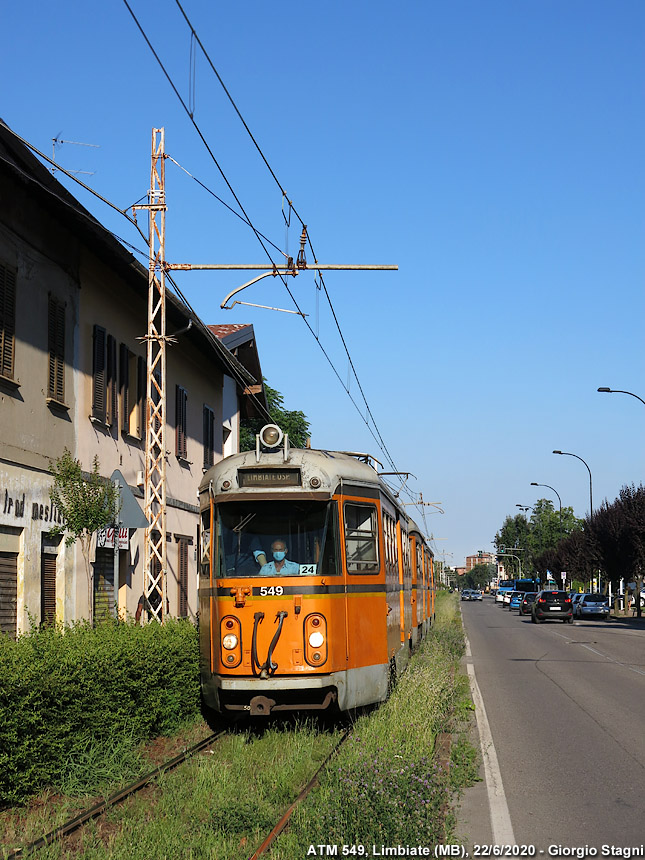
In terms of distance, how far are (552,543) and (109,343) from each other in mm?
102239

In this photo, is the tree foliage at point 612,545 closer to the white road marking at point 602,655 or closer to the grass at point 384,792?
the white road marking at point 602,655

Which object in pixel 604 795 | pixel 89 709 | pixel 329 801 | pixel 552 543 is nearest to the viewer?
pixel 329 801

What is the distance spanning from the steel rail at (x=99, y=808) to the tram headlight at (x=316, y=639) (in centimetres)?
155

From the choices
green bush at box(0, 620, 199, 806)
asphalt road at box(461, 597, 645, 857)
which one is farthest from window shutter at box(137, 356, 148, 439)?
green bush at box(0, 620, 199, 806)

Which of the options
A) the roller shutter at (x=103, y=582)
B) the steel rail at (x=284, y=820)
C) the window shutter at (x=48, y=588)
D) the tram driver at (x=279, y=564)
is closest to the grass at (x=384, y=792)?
the steel rail at (x=284, y=820)

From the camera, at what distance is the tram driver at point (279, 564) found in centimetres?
1162

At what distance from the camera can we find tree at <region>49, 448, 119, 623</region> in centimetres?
1611

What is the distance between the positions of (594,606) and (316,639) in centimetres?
4916

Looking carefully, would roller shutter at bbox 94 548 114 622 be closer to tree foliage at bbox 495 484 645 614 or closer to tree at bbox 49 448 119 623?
tree at bbox 49 448 119 623

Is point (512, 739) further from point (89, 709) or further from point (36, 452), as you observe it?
point (36, 452)

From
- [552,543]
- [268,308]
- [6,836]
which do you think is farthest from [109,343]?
[552,543]

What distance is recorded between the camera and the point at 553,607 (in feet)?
164

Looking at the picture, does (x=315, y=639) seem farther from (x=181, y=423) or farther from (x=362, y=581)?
(x=181, y=423)

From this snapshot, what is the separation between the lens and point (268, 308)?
771 inches
